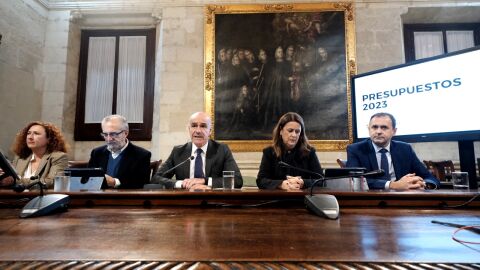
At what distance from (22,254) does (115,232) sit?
0.21m

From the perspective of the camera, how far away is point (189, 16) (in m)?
5.13

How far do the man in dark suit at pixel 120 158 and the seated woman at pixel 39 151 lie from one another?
0.31 meters

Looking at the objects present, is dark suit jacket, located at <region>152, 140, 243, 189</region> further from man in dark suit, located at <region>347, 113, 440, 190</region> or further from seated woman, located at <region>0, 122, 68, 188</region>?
man in dark suit, located at <region>347, 113, 440, 190</region>

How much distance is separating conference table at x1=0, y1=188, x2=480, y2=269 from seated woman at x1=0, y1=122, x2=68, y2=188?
1.60 meters

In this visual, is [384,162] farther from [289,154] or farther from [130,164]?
[130,164]

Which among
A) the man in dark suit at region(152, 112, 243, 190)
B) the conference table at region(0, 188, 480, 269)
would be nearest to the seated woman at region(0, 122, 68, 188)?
the man in dark suit at region(152, 112, 243, 190)

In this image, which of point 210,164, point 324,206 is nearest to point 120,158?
point 210,164

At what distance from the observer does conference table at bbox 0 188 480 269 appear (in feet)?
1.67

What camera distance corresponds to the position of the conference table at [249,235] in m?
0.51

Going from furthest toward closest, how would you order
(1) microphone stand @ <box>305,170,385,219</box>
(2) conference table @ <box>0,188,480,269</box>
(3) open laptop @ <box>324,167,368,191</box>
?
(3) open laptop @ <box>324,167,368,191</box> < (1) microphone stand @ <box>305,170,385,219</box> < (2) conference table @ <box>0,188,480,269</box>

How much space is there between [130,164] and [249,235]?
235cm

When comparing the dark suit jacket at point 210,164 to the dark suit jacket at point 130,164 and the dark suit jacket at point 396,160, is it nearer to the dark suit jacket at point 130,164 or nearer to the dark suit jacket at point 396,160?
the dark suit jacket at point 130,164

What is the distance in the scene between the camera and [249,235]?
716 mm

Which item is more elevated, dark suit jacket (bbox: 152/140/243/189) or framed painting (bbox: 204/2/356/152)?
framed painting (bbox: 204/2/356/152)
